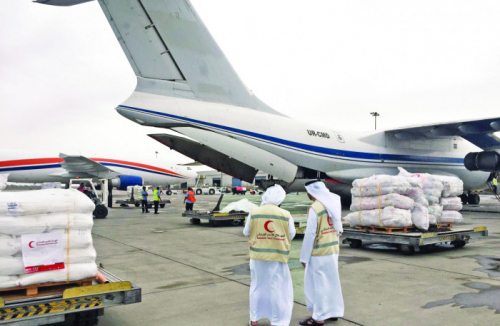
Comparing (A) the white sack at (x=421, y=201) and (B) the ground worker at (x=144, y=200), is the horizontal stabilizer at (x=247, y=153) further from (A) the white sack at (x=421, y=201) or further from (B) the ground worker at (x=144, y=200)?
(B) the ground worker at (x=144, y=200)

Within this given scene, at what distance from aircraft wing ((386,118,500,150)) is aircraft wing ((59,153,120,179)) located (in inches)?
628

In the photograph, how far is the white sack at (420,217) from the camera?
8891 millimetres

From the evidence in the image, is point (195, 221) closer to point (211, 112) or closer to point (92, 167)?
point (211, 112)

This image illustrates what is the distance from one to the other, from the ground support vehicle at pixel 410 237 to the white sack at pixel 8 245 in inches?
281

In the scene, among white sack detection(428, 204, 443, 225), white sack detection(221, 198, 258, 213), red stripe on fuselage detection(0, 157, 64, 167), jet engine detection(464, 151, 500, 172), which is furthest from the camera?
red stripe on fuselage detection(0, 157, 64, 167)

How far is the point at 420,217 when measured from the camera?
29.2 feet

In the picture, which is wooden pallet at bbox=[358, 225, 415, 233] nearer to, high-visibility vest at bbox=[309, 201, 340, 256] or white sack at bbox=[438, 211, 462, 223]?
white sack at bbox=[438, 211, 462, 223]

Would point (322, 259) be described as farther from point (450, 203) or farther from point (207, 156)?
point (207, 156)

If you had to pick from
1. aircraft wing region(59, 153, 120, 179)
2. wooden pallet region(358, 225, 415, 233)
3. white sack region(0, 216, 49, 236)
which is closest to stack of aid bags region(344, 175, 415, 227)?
wooden pallet region(358, 225, 415, 233)

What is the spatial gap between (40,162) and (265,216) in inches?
1139

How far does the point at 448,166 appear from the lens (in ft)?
67.5

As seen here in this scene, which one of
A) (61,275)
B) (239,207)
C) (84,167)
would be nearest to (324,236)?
(61,275)

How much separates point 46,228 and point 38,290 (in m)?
0.65

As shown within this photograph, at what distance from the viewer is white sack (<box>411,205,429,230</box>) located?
8891 mm
